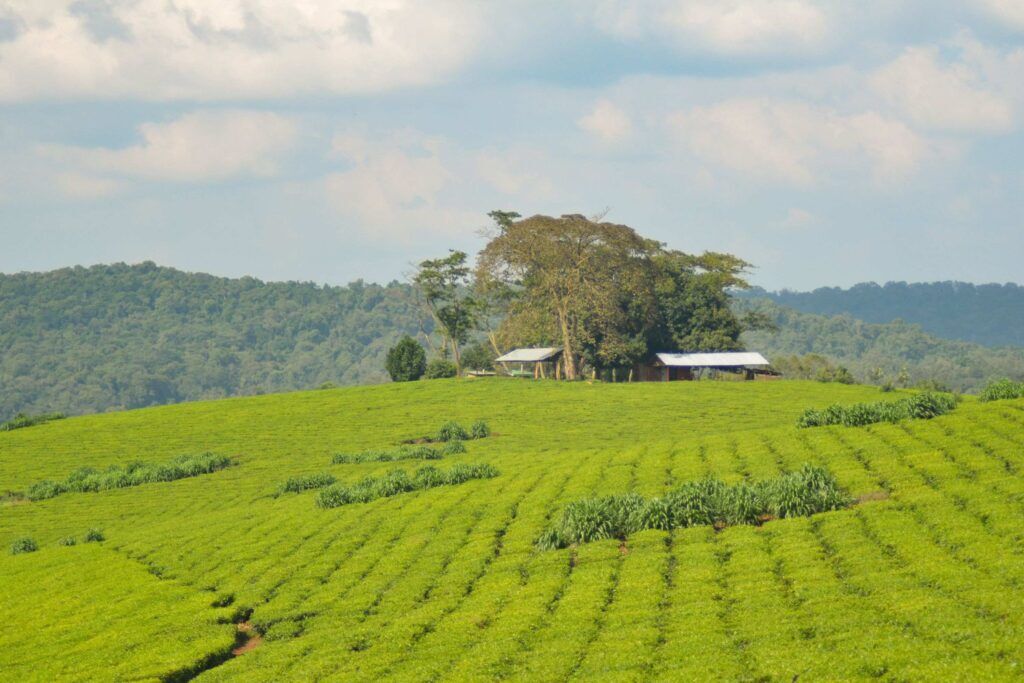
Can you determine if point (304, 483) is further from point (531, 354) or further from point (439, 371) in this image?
point (531, 354)

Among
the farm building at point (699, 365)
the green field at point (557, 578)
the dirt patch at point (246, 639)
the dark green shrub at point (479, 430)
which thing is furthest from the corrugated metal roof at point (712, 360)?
the dirt patch at point (246, 639)

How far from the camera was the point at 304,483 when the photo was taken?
1986 inches

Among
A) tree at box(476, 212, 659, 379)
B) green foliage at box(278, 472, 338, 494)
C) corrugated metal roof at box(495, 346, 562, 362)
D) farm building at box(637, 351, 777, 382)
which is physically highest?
tree at box(476, 212, 659, 379)

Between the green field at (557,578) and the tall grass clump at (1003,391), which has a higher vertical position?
the tall grass clump at (1003,391)

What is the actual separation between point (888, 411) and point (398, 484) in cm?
2082

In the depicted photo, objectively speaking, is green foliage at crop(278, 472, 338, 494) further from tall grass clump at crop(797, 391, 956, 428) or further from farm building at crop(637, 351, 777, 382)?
farm building at crop(637, 351, 777, 382)

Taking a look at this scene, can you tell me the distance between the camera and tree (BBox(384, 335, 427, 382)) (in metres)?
108

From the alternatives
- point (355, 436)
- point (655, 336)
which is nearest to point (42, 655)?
point (355, 436)

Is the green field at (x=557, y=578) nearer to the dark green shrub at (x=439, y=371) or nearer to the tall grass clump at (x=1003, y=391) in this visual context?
the tall grass clump at (x=1003, y=391)

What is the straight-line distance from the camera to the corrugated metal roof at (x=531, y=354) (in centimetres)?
10906

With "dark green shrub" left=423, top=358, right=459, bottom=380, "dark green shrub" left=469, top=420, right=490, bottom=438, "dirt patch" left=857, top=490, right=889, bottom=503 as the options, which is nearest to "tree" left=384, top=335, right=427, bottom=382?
"dark green shrub" left=423, top=358, right=459, bottom=380

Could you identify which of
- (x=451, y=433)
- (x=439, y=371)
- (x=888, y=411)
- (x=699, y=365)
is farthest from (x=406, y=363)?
(x=888, y=411)

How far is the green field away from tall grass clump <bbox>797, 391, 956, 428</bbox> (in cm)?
114

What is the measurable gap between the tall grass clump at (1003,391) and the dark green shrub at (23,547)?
4155 cm
